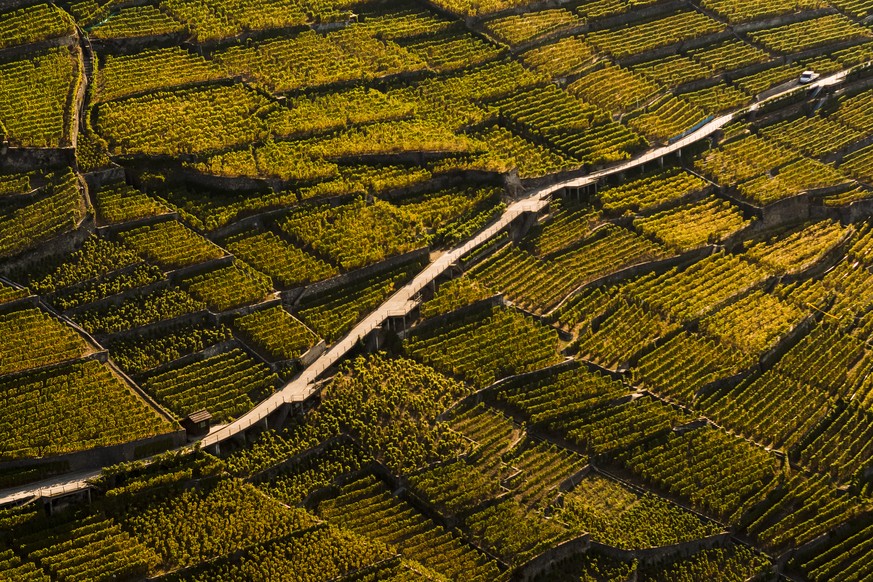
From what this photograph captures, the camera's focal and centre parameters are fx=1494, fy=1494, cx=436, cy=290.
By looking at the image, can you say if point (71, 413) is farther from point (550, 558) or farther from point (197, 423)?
point (550, 558)

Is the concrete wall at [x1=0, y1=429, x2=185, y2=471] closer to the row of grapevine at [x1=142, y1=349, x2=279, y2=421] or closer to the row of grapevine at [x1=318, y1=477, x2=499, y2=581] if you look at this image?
the row of grapevine at [x1=142, y1=349, x2=279, y2=421]

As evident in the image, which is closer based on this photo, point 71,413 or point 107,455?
point 107,455

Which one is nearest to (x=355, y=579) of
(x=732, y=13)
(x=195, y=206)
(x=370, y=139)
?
(x=195, y=206)

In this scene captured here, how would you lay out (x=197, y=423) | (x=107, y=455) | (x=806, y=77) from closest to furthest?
(x=107, y=455), (x=197, y=423), (x=806, y=77)

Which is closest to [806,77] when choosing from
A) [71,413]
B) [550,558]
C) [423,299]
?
[423,299]

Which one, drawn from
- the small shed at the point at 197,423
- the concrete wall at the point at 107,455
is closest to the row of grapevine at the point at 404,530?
the small shed at the point at 197,423

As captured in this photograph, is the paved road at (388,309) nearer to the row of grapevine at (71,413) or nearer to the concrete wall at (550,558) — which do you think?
the row of grapevine at (71,413)

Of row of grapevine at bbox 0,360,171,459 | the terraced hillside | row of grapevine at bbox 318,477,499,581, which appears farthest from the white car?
row of grapevine at bbox 0,360,171,459
